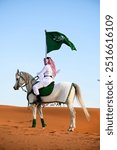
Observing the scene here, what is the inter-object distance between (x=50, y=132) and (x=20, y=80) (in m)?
0.93

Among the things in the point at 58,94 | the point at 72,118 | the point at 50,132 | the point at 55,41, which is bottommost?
the point at 50,132

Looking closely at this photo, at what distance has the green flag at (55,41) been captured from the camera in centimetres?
1091

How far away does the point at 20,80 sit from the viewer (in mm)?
11578

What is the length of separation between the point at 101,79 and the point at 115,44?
1.59ft

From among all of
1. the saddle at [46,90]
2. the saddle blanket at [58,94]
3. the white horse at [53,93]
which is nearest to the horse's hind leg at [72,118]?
the white horse at [53,93]

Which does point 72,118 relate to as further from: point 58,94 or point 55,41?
point 55,41

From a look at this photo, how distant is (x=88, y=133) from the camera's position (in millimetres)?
11352

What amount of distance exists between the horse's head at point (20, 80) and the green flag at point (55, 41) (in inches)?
24.5

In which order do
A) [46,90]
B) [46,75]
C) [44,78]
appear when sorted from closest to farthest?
1. [46,75]
2. [44,78]
3. [46,90]

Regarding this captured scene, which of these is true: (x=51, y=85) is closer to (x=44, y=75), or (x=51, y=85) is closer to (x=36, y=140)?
(x=44, y=75)

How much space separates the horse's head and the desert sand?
0.34m

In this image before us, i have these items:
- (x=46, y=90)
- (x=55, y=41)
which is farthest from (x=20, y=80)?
(x=55, y=41)

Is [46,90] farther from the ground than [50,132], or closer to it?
farther from the ground

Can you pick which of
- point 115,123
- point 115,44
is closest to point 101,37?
point 115,44
